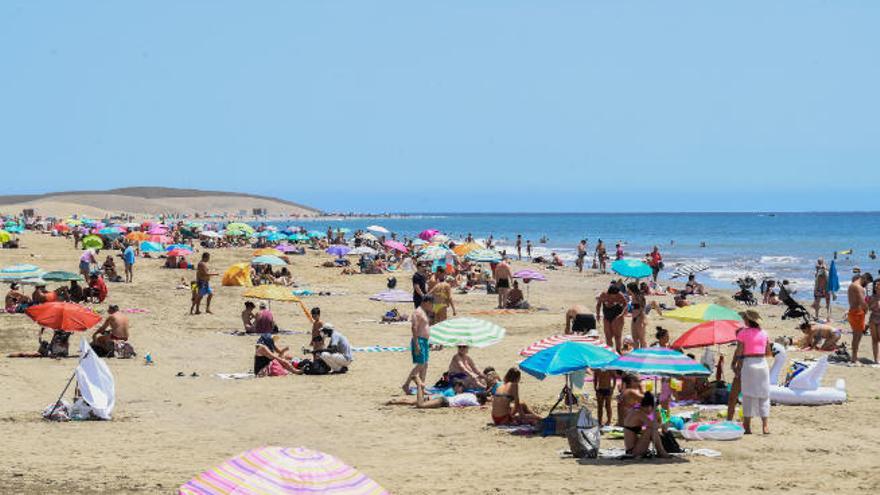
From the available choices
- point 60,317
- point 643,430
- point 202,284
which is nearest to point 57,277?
point 202,284

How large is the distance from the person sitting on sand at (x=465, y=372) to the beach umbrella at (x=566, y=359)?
2236mm

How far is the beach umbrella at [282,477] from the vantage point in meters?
5.50

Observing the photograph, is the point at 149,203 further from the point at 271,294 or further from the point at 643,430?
the point at 643,430

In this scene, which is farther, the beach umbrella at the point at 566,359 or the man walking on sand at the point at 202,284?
the man walking on sand at the point at 202,284

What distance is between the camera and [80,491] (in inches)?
346

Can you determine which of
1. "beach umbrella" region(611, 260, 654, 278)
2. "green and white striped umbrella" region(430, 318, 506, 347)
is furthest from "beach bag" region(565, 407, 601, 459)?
"beach umbrella" region(611, 260, 654, 278)

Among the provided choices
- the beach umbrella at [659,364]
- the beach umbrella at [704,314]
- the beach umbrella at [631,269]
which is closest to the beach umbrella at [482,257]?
the beach umbrella at [631,269]

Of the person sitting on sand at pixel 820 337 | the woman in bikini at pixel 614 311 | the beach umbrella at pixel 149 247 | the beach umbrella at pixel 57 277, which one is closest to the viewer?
the woman in bikini at pixel 614 311

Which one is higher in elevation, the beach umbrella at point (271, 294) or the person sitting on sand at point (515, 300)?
the beach umbrella at point (271, 294)

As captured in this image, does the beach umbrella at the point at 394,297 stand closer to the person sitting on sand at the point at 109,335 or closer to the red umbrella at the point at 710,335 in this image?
the person sitting on sand at the point at 109,335

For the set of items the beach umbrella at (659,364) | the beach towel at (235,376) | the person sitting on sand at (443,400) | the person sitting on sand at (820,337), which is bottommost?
the beach towel at (235,376)

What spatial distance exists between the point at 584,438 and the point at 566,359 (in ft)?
3.73

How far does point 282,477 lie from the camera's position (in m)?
5.52

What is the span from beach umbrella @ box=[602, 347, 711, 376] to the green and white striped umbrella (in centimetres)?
287
